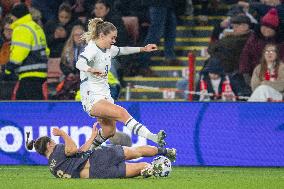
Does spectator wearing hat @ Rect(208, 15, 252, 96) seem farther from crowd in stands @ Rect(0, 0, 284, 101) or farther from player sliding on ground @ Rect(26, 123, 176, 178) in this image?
player sliding on ground @ Rect(26, 123, 176, 178)

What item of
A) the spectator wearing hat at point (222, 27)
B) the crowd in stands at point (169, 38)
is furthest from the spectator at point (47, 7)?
the spectator wearing hat at point (222, 27)

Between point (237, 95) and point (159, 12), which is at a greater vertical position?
point (159, 12)

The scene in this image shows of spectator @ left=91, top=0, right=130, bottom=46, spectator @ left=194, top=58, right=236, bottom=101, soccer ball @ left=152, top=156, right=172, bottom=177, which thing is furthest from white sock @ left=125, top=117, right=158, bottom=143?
spectator @ left=91, top=0, right=130, bottom=46

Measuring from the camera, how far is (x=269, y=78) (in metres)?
19.1

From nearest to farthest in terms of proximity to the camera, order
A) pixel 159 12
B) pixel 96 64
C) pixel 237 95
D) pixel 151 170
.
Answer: pixel 151 170, pixel 96 64, pixel 237 95, pixel 159 12

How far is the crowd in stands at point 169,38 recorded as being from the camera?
64.8ft

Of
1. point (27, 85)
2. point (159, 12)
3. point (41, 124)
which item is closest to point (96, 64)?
point (41, 124)

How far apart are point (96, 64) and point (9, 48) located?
20.5 feet

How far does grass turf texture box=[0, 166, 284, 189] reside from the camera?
525 inches

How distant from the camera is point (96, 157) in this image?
1455 centimetres

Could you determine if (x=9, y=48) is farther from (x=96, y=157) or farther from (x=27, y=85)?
(x=96, y=157)

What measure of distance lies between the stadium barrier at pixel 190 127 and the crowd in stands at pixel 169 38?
0.91 m

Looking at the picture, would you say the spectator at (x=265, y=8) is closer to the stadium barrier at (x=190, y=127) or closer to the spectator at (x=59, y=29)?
the stadium barrier at (x=190, y=127)

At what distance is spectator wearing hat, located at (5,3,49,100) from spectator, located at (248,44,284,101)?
3.74m
